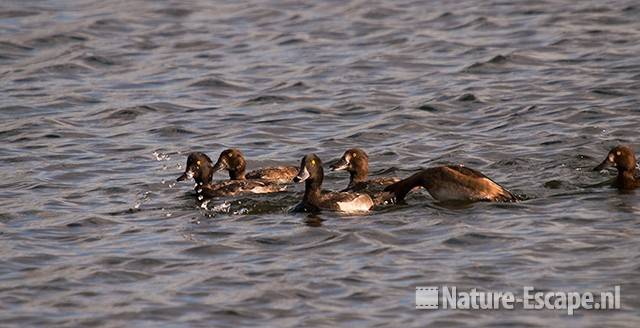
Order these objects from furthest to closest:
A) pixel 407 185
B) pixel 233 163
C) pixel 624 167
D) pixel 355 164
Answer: pixel 233 163 → pixel 355 164 → pixel 624 167 → pixel 407 185

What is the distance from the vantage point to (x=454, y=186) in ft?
49.8

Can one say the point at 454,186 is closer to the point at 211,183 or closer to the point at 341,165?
the point at 341,165

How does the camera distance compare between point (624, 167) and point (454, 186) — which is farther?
point (624, 167)

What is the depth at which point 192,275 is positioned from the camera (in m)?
12.8

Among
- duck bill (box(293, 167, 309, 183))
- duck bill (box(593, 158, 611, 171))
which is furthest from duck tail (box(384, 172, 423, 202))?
duck bill (box(593, 158, 611, 171))

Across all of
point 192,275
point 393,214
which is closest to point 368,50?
point 393,214

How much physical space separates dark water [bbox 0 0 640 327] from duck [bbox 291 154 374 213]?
0.91ft

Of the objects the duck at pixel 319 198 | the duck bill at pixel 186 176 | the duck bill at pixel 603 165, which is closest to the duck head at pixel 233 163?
the duck bill at pixel 186 176

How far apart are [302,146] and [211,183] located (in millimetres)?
2302

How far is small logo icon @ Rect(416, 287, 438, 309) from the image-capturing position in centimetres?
1159

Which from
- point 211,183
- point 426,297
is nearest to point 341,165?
point 211,183

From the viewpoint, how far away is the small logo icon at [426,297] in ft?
38.0

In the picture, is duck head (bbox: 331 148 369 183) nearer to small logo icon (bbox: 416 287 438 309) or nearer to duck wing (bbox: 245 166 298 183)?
duck wing (bbox: 245 166 298 183)

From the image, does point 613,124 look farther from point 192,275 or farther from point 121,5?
point 121,5
